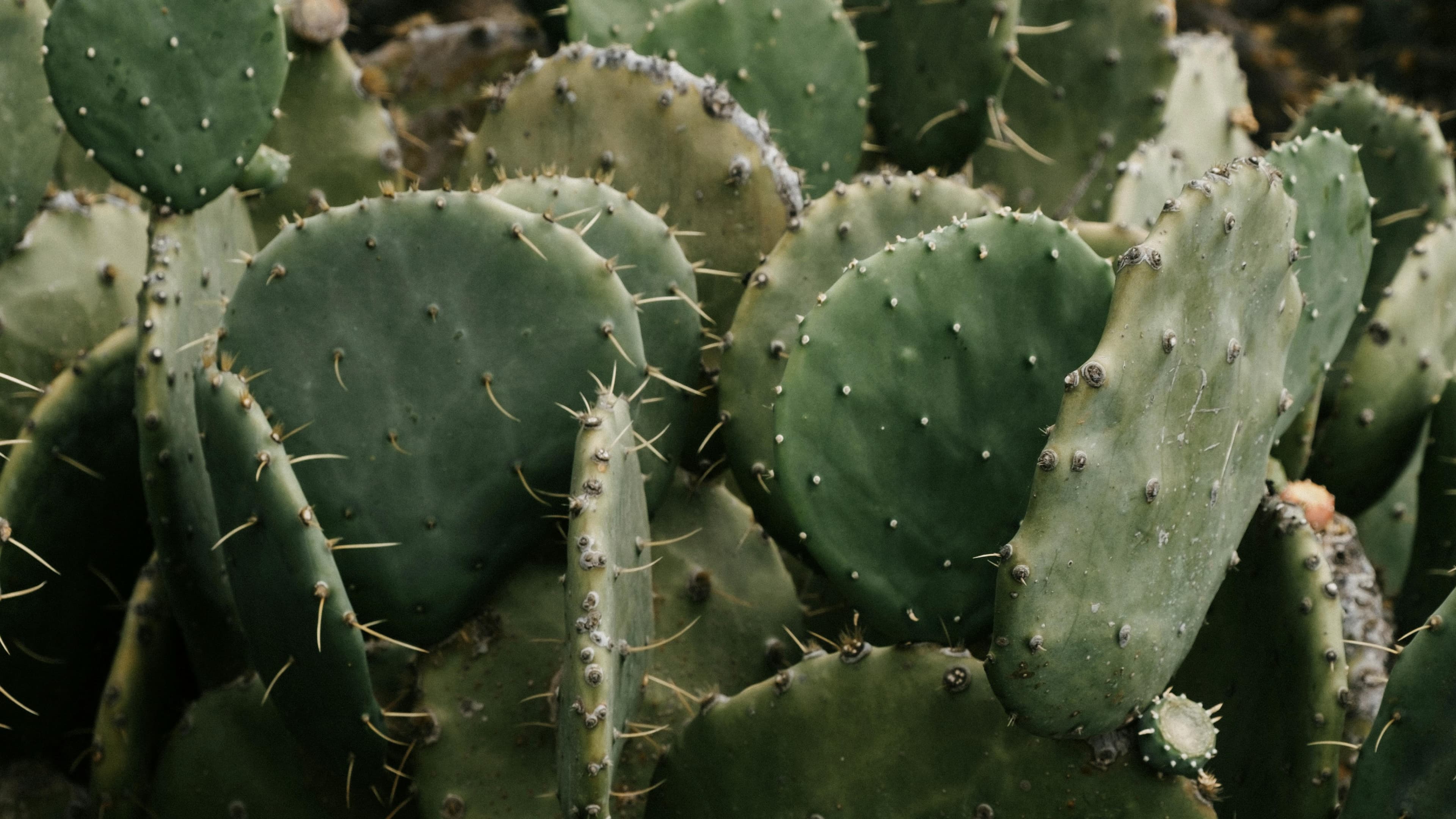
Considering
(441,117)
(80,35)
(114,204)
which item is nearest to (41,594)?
(114,204)

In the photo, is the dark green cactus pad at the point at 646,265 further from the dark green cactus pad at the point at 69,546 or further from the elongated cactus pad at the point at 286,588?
the dark green cactus pad at the point at 69,546

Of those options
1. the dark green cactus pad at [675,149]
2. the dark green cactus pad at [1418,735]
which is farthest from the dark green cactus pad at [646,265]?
the dark green cactus pad at [1418,735]

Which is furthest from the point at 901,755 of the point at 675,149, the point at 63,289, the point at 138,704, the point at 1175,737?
the point at 63,289

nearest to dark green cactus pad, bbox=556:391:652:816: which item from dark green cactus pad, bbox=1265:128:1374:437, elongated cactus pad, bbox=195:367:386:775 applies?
elongated cactus pad, bbox=195:367:386:775

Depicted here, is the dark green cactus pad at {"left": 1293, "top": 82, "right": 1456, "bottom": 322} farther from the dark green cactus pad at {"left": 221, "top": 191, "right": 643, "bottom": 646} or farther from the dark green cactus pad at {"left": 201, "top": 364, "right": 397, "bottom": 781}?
the dark green cactus pad at {"left": 201, "top": 364, "right": 397, "bottom": 781}

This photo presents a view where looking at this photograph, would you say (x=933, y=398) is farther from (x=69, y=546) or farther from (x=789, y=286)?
(x=69, y=546)

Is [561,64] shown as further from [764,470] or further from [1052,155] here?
[1052,155]
